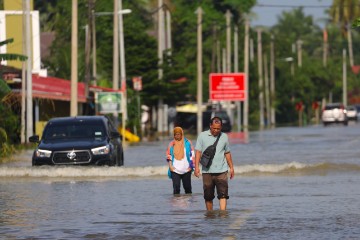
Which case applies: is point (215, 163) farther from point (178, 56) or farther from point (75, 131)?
point (178, 56)

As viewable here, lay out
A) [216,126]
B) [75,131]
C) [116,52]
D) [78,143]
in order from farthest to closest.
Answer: [116,52] → [75,131] → [78,143] → [216,126]

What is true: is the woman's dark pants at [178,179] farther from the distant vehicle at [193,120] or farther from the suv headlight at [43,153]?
the distant vehicle at [193,120]

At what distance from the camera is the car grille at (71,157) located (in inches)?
1203

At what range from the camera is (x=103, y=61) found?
85312mm

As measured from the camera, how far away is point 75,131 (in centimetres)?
3184

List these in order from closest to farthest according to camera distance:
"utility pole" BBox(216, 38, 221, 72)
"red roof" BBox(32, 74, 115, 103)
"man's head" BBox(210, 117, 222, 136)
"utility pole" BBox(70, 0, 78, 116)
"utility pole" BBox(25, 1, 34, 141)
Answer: "man's head" BBox(210, 117, 222, 136)
"utility pole" BBox(70, 0, 78, 116)
"utility pole" BBox(25, 1, 34, 141)
"red roof" BBox(32, 74, 115, 103)
"utility pole" BBox(216, 38, 221, 72)

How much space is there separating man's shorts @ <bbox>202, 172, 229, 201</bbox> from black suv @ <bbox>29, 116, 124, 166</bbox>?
11.3 m

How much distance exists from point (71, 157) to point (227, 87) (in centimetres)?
6145

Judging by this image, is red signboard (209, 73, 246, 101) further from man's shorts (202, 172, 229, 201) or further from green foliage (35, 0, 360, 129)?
man's shorts (202, 172, 229, 201)

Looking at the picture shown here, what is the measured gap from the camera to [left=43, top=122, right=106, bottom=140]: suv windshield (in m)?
31.6

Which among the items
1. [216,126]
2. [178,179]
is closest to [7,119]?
[178,179]

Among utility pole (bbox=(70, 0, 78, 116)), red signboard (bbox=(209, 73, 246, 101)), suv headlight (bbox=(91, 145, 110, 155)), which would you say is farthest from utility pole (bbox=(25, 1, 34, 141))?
red signboard (bbox=(209, 73, 246, 101))

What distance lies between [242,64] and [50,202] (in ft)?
298

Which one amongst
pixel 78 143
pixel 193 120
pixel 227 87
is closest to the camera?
pixel 78 143
